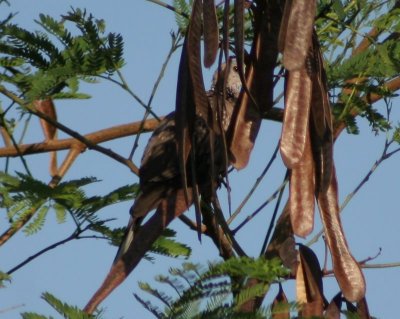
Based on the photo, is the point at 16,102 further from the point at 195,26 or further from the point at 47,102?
the point at 195,26

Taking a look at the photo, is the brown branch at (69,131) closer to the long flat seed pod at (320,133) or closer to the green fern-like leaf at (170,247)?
the green fern-like leaf at (170,247)

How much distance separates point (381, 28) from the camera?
13.4 ft

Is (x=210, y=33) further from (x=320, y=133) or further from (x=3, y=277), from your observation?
(x=3, y=277)

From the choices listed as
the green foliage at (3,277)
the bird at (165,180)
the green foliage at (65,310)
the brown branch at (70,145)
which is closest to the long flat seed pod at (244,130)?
the bird at (165,180)

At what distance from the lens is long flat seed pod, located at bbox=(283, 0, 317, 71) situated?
2463 millimetres

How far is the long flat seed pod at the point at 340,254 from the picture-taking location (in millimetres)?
2748

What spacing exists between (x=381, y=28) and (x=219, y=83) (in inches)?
60.8

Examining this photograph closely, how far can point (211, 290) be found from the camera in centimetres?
255

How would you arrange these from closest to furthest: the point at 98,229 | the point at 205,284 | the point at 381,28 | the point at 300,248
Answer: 1. the point at 205,284
2. the point at 300,248
3. the point at 98,229
4. the point at 381,28

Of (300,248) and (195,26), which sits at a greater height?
(195,26)

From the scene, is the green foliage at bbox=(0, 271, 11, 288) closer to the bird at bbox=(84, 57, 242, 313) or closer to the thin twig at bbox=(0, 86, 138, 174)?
the bird at bbox=(84, 57, 242, 313)

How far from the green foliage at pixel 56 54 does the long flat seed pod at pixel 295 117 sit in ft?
3.92

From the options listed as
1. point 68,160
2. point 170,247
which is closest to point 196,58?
point 170,247

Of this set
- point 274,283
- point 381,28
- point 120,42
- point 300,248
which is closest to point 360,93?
point 381,28
